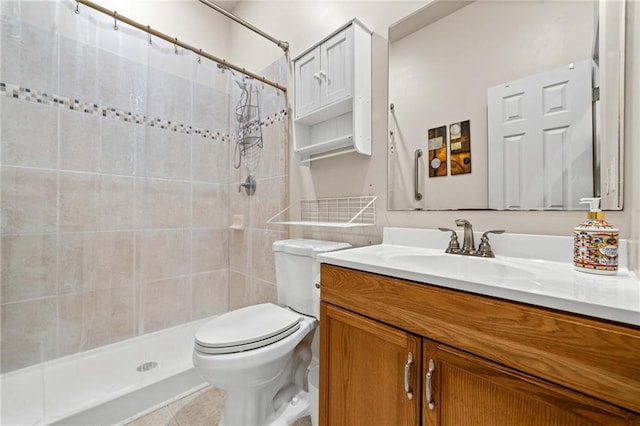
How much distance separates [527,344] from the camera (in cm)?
51

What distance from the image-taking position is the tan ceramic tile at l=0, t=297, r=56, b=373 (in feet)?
4.26

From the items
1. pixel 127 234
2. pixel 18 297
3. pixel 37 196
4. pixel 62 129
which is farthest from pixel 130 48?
pixel 18 297

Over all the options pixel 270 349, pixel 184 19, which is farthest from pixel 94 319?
pixel 184 19

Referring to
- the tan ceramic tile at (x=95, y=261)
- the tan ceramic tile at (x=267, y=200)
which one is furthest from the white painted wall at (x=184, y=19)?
the tan ceramic tile at (x=95, y=261)

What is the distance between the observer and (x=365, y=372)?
0.77 m

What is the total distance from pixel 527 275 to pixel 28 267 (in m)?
2.13

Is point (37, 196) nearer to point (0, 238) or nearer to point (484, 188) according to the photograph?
point (0, 238)

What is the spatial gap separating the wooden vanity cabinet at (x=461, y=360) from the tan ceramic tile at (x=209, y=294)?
138cm

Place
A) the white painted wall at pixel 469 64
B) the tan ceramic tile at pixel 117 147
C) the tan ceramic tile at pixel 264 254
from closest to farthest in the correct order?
1. the white painted wall at pixel 469 64
2. the tan ceramic tile at pixel 117 147
3. the tan ceramic tile at pixel 264 254

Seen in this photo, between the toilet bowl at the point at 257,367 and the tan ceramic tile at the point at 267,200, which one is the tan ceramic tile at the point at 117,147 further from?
the toilet bowl at the point at 257,367

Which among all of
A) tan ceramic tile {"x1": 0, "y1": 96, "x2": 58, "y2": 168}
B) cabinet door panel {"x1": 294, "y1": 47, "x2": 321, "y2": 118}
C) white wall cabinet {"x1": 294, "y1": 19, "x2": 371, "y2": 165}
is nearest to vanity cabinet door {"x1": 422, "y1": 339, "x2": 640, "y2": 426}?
white wall cabinet {"x1": 294, "y1": 19, "x2": 371, "y2": 165}

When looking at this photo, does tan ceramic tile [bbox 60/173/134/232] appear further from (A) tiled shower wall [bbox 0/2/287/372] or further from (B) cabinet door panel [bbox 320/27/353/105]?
(B) cabinet door panel [bbox 320/27/353/105]

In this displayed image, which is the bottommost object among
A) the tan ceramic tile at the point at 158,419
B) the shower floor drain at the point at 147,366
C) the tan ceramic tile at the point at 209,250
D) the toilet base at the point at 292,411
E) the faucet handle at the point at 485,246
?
the tan ceramic tile at the point at 158,419

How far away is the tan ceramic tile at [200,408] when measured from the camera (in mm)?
1261
